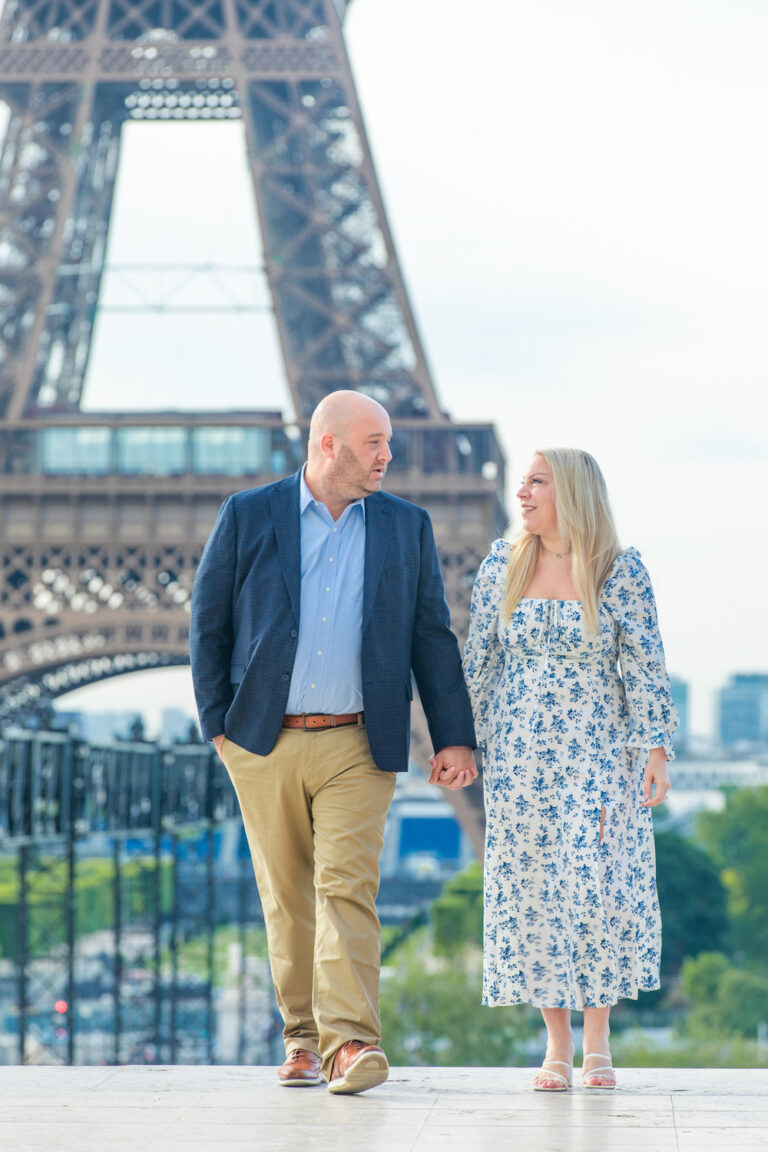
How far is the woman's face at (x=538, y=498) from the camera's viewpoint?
5.48m

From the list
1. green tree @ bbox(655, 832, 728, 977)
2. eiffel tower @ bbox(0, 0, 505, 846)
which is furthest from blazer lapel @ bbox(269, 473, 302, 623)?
green tree @ bbox(655, 832, 728, 977)

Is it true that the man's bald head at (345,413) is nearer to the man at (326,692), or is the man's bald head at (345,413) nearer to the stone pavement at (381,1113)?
the man at (326,692)

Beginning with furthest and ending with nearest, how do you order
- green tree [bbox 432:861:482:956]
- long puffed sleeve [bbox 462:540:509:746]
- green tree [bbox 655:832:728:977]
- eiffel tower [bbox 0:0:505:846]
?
green tree [bbox 655:832:728:977], green tree [bbox 432:861:482:956], eiffel tower [bbox 0:0:505:846], long puffed sleeve [bbox 462:540:509:746]

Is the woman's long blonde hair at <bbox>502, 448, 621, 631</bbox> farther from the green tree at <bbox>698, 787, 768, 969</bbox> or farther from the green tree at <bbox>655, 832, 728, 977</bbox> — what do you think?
the green tree at <bbox>698, 787, 768, 969</bbox>

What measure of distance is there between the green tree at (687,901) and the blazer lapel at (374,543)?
43795mm

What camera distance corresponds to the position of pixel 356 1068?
16.4 feet

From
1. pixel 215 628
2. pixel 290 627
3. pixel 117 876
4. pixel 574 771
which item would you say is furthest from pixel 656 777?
pixel 117 876

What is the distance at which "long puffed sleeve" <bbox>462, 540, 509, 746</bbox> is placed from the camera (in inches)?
220

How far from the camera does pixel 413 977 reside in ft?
116

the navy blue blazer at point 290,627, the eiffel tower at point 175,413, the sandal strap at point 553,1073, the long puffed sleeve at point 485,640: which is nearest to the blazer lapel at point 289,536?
the navy blue blazer at point 290,627

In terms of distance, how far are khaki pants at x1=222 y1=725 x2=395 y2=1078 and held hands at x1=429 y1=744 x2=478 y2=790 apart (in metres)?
0.16

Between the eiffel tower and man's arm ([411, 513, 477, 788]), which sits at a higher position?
the eiffel tower

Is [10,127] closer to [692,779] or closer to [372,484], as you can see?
[372,484]

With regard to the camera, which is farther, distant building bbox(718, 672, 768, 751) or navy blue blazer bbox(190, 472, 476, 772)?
distant building bbox(718, 672, 768, 751)
